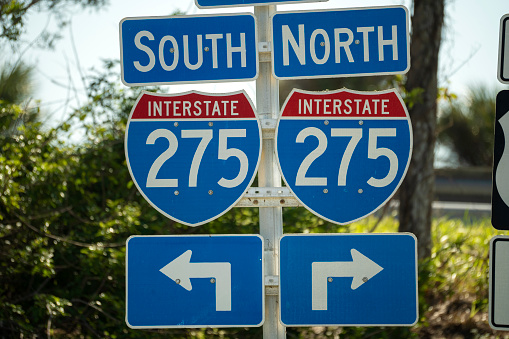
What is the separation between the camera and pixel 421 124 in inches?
219

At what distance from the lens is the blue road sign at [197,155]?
2.33m

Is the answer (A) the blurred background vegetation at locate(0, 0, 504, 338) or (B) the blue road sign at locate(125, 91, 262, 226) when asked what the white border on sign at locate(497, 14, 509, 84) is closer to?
(B) the blue road sign at locate(125, 91, 262, 226)

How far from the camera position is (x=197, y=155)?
7.65 feet

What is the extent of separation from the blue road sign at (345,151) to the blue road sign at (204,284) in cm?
33

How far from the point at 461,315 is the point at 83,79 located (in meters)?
3.71

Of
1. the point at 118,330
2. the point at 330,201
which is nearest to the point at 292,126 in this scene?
the point at 330,201

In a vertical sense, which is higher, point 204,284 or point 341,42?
point 341,42

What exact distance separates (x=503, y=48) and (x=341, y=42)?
1.99 feet

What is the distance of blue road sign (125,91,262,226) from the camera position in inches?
91.7

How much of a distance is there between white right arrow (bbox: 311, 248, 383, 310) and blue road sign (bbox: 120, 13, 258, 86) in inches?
32.5

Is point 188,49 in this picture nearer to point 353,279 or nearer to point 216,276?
point 216,276

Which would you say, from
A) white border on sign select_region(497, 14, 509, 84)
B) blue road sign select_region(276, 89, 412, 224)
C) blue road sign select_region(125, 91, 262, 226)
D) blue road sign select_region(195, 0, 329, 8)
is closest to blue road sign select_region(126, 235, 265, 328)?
blue road sign select_region(125, 91, 262, 226)

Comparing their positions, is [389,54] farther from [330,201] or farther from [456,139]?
[456,139]

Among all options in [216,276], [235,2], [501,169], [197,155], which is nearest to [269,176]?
[197,155]
